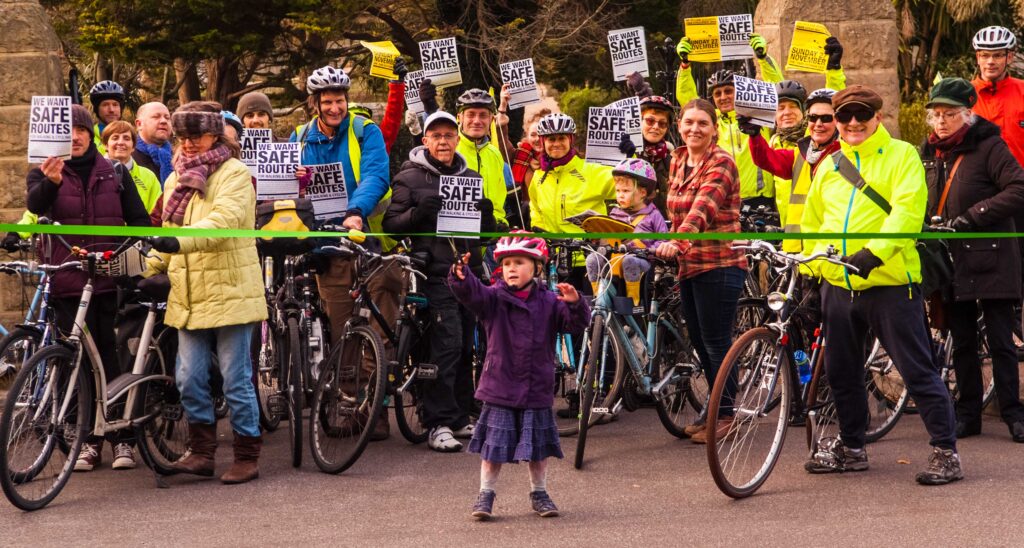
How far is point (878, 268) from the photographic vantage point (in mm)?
7242

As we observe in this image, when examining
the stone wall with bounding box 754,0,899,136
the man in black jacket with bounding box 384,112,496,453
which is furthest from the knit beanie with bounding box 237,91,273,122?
the stone wall with bounding box 754,0,899,136

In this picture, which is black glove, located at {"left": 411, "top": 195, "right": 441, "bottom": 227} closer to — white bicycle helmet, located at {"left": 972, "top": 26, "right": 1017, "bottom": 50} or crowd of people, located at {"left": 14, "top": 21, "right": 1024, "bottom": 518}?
crowd of people, located at {"left": 14, "top": 21, "right": 1024, "bottom": 518}

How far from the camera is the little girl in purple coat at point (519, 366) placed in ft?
22.3

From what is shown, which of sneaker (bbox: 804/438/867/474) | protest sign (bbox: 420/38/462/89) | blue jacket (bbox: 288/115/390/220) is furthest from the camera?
protest sign (bbox: 420/38/462/89)

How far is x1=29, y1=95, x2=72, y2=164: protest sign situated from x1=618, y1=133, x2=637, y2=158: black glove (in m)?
3.93

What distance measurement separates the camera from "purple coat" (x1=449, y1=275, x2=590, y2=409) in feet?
22.4

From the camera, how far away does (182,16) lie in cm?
2547

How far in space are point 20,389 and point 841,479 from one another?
4.04 m

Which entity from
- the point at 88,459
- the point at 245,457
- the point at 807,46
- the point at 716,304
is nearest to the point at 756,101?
the point at 716,304

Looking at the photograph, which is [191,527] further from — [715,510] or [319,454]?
[715,510]

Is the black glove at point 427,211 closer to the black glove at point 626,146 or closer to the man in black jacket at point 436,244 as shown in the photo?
the man in black jacket at point 436,244

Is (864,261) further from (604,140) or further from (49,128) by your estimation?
(49,128)

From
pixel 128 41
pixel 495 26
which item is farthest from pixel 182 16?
pixel 495 26

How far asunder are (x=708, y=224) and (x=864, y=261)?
141 cm
